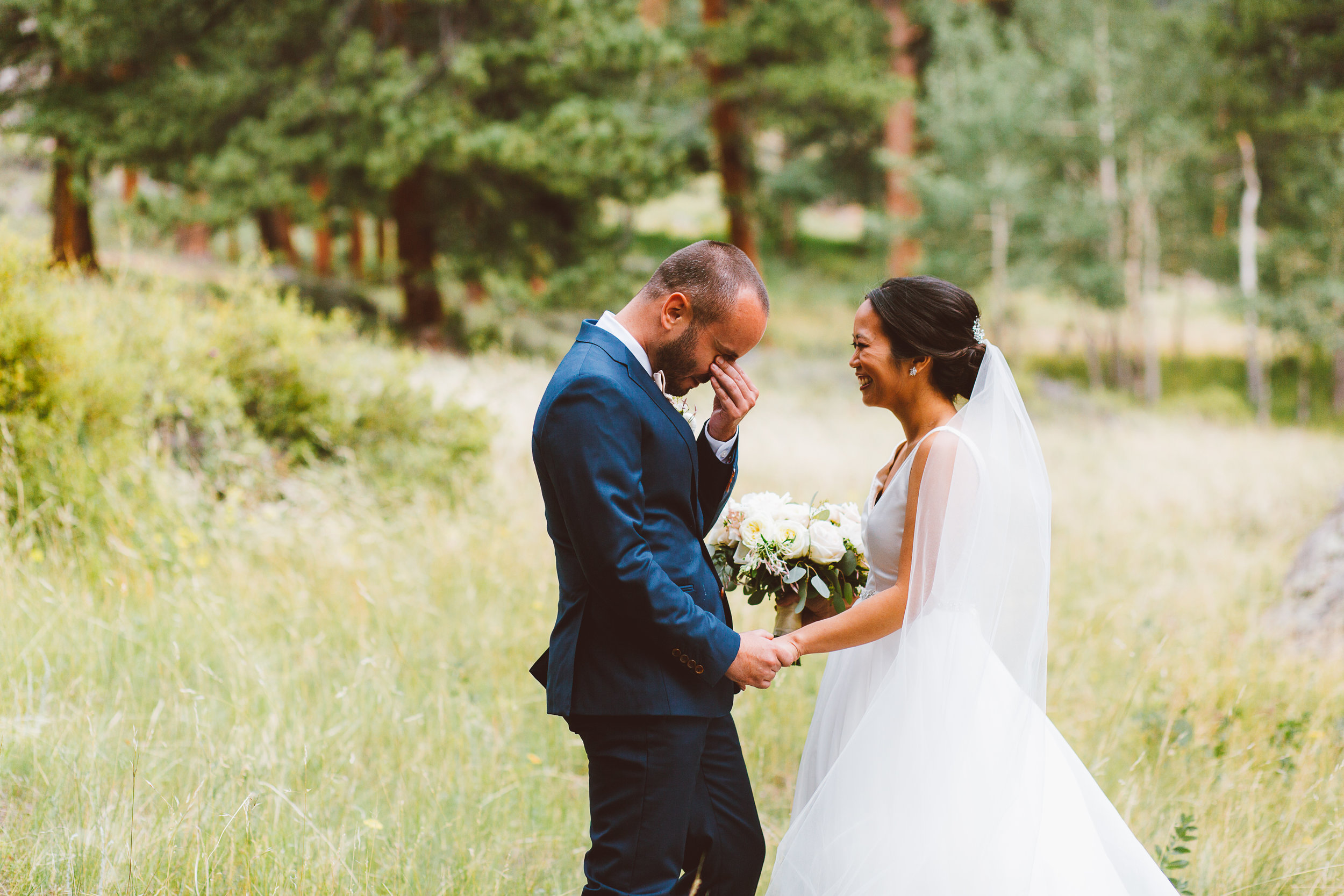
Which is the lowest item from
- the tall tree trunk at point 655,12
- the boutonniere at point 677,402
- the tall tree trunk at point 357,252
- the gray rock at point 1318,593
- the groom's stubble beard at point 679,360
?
the gray rock at point 1318,593

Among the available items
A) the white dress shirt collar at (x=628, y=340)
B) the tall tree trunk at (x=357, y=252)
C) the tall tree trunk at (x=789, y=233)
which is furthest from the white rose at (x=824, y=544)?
the tall tree trunk at (x=789, y=233)

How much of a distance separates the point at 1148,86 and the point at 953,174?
442cm

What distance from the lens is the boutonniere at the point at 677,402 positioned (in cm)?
248

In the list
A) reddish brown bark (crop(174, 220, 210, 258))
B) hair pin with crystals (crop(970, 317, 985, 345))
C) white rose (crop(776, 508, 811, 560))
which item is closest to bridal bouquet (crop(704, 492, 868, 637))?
white rose (crop(776, 508, 811, 560))

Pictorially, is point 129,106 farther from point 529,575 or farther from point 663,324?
point 663,324

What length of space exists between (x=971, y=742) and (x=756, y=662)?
0.76 meters

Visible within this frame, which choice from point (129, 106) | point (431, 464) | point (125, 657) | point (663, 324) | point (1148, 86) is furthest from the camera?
point (1148, 86)

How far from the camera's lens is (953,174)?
65.4ft

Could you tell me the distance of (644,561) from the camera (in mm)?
2199

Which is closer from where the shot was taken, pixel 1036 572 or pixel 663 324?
pixel 663 324

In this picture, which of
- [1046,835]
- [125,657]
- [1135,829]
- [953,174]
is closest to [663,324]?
[1046,835]

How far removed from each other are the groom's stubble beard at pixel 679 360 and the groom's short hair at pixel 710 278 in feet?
0.16

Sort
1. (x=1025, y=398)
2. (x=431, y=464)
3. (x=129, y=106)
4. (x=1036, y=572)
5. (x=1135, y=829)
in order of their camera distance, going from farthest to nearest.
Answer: (x=1025, y=398) → (x=129, y=106) → (x=431, y=464) → (x=1135, y=829) → (x=1036, y=572)

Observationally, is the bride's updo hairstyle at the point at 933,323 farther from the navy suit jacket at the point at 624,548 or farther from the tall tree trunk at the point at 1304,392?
the tall tree trunk at the point at 1304,392
